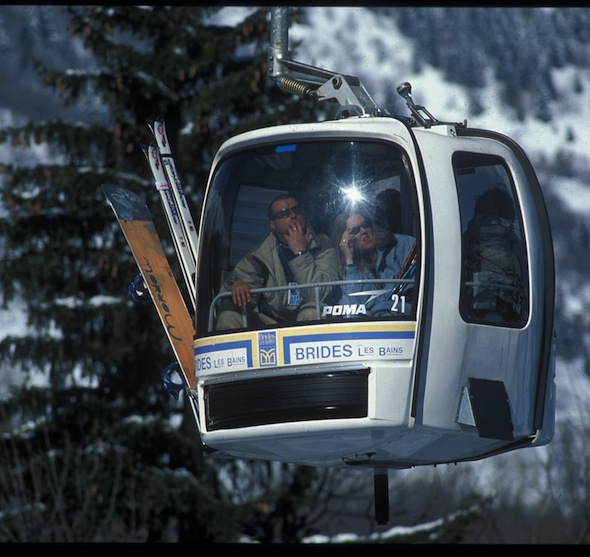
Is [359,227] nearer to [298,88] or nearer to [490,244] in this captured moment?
[490,244]

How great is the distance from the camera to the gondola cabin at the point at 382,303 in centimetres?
834

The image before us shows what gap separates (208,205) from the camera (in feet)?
29.8

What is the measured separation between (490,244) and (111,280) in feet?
48.6

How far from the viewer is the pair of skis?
9.43 m

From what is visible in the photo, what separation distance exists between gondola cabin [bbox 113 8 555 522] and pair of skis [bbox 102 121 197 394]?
0.29 metres

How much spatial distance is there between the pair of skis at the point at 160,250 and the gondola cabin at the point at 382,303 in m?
0.29

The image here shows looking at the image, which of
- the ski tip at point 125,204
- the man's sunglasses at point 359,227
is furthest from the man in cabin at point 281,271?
the ski tip at point 125,204

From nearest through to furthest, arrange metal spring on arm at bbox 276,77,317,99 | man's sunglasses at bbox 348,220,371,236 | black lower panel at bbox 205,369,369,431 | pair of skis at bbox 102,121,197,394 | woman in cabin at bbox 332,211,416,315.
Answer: black lower panel at bbox 205,369,369,431 < woman in cabin at bbox 332,211,416,315 < man's sunglasses at bbox 348,220,371,236 < pair of skis at bbox 102,121,197,394 < metal spring on arm at bbox 276,77,317,99

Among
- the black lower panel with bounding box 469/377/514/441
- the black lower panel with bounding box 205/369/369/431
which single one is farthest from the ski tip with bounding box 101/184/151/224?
the black lower panel with bounding box 469/377/514/441

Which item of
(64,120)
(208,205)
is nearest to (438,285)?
(208,205)

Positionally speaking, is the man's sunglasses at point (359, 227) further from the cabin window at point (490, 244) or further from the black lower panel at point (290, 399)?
the black lower panel at point (290, 399)

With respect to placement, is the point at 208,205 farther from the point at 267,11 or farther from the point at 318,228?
the point at 267,11

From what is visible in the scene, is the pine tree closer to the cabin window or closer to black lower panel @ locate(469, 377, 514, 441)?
the cabin window

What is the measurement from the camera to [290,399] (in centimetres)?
840
